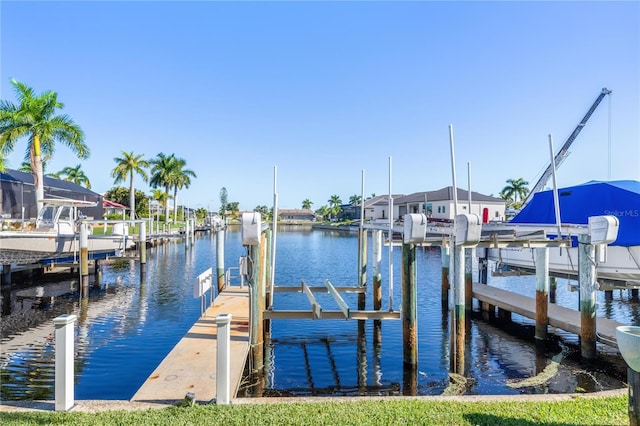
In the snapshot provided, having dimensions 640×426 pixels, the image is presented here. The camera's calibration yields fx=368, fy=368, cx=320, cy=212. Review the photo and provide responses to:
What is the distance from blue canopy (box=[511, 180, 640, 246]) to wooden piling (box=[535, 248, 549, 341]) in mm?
3550

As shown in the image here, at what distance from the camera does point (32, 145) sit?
23969 mm

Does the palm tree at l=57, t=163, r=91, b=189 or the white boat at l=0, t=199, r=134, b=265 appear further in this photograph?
the palm tree at l=57, t=163, r=91, b=189

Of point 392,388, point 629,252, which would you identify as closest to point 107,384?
point 392,388

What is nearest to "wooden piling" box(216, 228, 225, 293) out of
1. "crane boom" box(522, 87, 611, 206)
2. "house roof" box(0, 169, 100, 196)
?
"house roof" box(0, 169, 100, 196)

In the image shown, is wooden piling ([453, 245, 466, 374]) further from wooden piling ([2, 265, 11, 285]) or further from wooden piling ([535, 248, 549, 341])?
wooden piling ([2, 265, 11, 285])

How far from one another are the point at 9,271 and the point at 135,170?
3519 centimetres

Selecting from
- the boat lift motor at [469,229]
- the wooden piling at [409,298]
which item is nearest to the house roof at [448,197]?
the wooden piling at [409,298]

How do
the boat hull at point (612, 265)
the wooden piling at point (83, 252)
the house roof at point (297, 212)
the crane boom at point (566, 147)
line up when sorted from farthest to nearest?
the house roof at point (297, 212), the crane boom at point (566, 147), the wooden piling at point (83, 252), the boat hull at point (612, 265)

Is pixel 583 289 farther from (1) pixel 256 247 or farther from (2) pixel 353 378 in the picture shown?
(1) pixel 256 247

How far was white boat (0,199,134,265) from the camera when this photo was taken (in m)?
17.2

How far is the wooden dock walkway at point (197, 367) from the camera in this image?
593cm

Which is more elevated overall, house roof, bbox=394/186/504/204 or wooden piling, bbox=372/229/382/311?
house roof, bbox=394/186/504/204

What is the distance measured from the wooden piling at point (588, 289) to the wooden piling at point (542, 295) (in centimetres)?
151

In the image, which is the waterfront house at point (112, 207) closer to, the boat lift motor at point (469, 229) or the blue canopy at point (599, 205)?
the blue canopy at point (599, 205)
